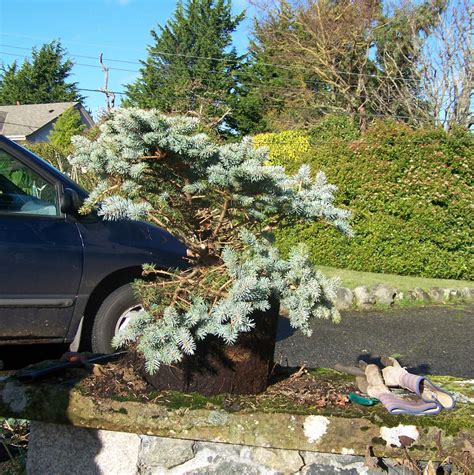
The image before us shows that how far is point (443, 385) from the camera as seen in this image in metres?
2.92

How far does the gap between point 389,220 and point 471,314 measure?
2739 millimetres

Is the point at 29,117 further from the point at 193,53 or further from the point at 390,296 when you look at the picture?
the point at 390,296

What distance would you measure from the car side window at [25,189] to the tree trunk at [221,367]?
2805 mm

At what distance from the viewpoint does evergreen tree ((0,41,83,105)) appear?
51.9m

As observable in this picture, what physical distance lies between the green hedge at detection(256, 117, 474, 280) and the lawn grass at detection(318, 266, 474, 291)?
14.5 inches

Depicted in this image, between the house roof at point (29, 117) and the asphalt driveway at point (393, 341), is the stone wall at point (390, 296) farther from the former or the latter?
the house roof at point (29, 117)

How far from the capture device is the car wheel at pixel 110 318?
496 centimetres

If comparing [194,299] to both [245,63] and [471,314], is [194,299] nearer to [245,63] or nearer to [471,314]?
[471,314]

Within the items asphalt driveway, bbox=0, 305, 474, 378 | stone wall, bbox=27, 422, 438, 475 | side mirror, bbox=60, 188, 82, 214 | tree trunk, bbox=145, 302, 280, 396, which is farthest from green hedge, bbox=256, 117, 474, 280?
stone wall, bbox=27, 422, 438, 475

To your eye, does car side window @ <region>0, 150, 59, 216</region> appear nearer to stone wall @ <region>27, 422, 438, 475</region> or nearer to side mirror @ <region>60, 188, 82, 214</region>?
side mirror @ <region>60, 188, 82, 214</region>

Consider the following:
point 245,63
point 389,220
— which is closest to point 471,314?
point 389,220

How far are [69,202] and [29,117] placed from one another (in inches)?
1621

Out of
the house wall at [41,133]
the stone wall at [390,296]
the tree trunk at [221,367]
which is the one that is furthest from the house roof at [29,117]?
the tree trunk at [221,367]

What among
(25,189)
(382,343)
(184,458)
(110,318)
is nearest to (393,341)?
(382,343)
